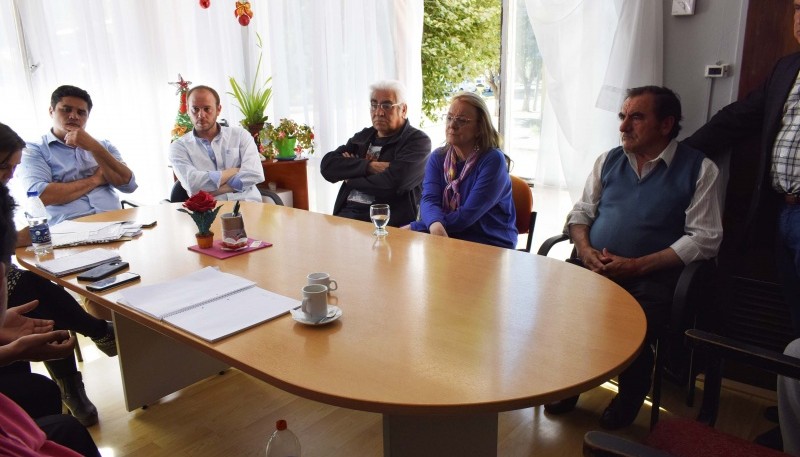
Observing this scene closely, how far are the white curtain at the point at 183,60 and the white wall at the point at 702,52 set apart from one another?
77.2 inches

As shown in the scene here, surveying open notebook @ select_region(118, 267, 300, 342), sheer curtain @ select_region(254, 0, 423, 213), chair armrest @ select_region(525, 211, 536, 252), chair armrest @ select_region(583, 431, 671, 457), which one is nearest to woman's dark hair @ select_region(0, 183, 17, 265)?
open notebook @ select_region(118, 267, 300, 342)

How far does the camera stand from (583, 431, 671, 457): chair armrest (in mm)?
923

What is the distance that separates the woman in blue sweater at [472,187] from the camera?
249 cm

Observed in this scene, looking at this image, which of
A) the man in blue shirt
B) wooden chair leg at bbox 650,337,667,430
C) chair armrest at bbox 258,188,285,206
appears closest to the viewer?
wooden chair leg at bbox 650,337,667,430

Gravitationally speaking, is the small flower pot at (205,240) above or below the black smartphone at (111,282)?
above

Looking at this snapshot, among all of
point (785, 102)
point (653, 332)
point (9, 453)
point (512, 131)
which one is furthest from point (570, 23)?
point (9, 453)

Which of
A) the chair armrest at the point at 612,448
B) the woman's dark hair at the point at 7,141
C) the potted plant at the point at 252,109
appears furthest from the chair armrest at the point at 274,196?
the chair armrest at the point at 612,448

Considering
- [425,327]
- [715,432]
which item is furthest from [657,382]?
[425,327]

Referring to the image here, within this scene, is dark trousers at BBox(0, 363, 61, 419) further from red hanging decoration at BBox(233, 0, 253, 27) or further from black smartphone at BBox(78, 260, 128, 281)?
red hanging decoration at BBox(233, 0, 253, 27)

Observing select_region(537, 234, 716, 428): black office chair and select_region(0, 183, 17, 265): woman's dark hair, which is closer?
select_region(0, 183, 17, 265): woman's dark hair

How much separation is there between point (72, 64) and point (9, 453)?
3.32m

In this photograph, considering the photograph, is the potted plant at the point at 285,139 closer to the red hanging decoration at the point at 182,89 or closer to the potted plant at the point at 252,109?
the potted plant at the point at 252,109

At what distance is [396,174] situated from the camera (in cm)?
294

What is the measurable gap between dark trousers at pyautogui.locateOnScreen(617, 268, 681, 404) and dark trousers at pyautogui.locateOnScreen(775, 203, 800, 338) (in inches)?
15.6
